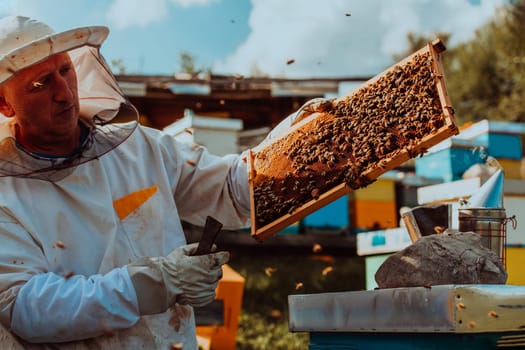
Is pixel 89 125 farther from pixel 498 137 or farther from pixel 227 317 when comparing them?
pixel 498 137

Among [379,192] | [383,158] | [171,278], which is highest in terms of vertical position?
[379,192]

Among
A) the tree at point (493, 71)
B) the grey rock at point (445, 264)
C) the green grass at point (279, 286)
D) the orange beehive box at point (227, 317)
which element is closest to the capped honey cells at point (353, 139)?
the grey rock at point (445, 264)

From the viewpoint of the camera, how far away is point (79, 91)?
3.11 m

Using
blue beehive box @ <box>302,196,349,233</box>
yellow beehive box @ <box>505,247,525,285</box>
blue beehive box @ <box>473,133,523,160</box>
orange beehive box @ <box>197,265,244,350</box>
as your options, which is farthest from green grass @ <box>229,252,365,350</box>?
yellow beehive box @ <box>505,247,525,285</box>

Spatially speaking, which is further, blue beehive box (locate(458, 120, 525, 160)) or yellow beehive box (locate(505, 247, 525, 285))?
blue beehive box (locate(458, 120, 525, 160))

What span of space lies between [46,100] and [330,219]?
20.7ft

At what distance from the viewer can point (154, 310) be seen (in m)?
2.53

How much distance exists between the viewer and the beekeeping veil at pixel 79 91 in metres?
2.52

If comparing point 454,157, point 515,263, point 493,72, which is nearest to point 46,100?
point 515,263

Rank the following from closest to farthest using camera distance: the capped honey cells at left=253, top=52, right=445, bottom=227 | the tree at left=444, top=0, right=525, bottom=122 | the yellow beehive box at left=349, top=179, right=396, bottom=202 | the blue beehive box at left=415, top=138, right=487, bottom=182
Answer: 1. the capped honey cells at left=253, top=52, right=445, bottom=227
2. the blue beehive box at left=415, top=138, right=487, bottom=182
3. the yellow beehive box at left=349, top=179, right=396, bottom=202
4. the tree at left=444, top=0, right=525, bottom=122

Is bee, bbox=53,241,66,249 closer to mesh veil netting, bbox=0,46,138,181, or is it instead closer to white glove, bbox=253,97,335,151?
mesh veil netting, bbox=0,46,138,181

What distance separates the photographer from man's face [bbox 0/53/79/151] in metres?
2.71

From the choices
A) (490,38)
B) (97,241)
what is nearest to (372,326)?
(97,241)

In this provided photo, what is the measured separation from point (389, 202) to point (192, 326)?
6470mm
